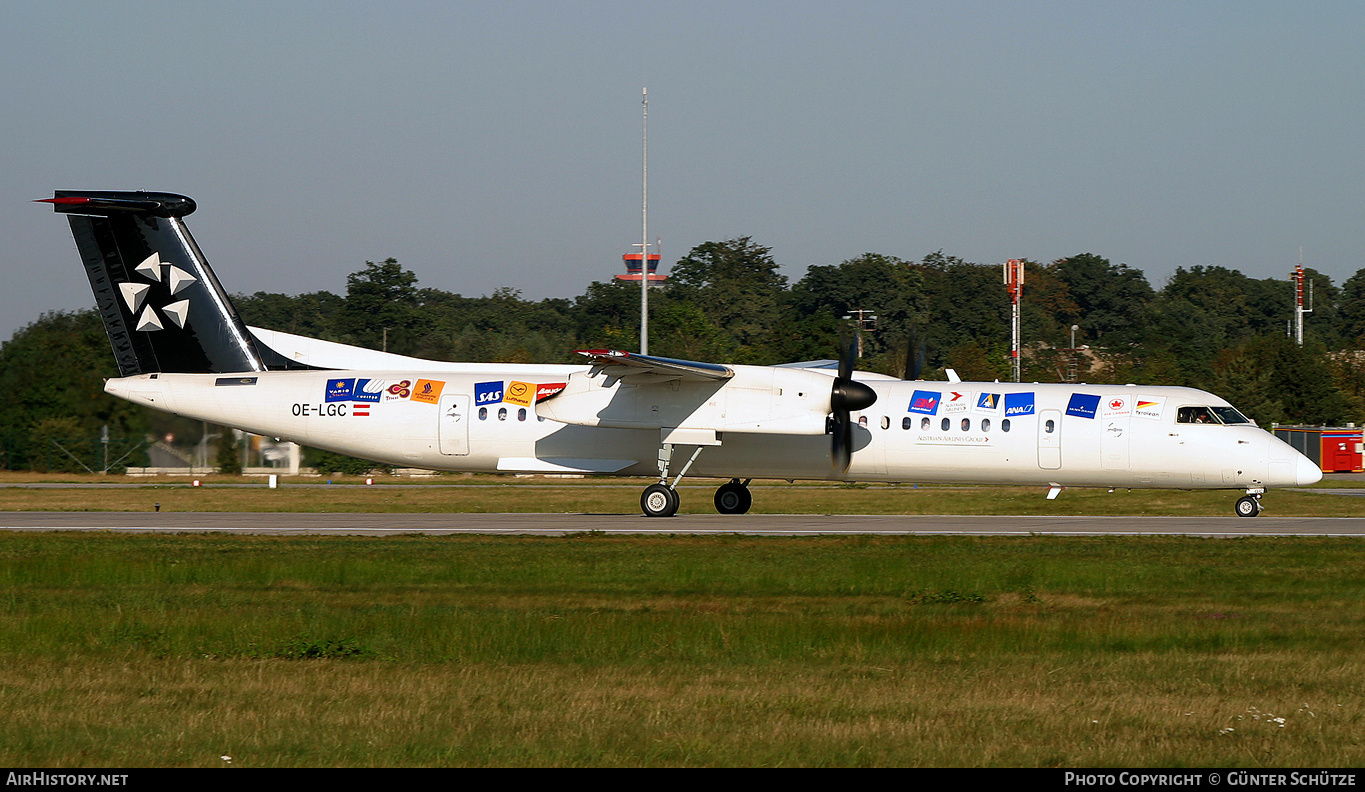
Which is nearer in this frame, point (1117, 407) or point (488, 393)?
point (1117, 407)

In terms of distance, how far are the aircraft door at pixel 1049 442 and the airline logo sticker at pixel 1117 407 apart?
3.16ft

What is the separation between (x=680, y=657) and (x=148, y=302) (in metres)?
18.5

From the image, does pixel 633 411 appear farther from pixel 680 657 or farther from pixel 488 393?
pixel 680 657

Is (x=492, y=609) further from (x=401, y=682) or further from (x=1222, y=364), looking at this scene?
(x=1222, y=364)

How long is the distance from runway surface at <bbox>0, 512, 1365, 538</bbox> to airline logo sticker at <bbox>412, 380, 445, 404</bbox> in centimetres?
241

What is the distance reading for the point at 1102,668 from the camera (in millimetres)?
9750

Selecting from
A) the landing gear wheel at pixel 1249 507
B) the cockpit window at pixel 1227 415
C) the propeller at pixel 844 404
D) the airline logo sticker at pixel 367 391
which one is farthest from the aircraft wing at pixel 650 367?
the landing gear wheel at pixel 1249 507

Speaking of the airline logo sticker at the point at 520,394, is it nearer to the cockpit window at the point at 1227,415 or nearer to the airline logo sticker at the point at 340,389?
the airline logo sticker at the point at 340,389

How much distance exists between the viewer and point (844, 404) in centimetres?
2302

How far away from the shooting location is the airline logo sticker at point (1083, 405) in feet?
77.9


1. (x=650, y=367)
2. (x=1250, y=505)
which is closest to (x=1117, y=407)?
(x=1250, y=505)

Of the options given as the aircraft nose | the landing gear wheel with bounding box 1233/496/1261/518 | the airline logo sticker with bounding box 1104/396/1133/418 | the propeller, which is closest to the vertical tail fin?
the propeller

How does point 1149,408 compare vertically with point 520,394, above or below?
below
